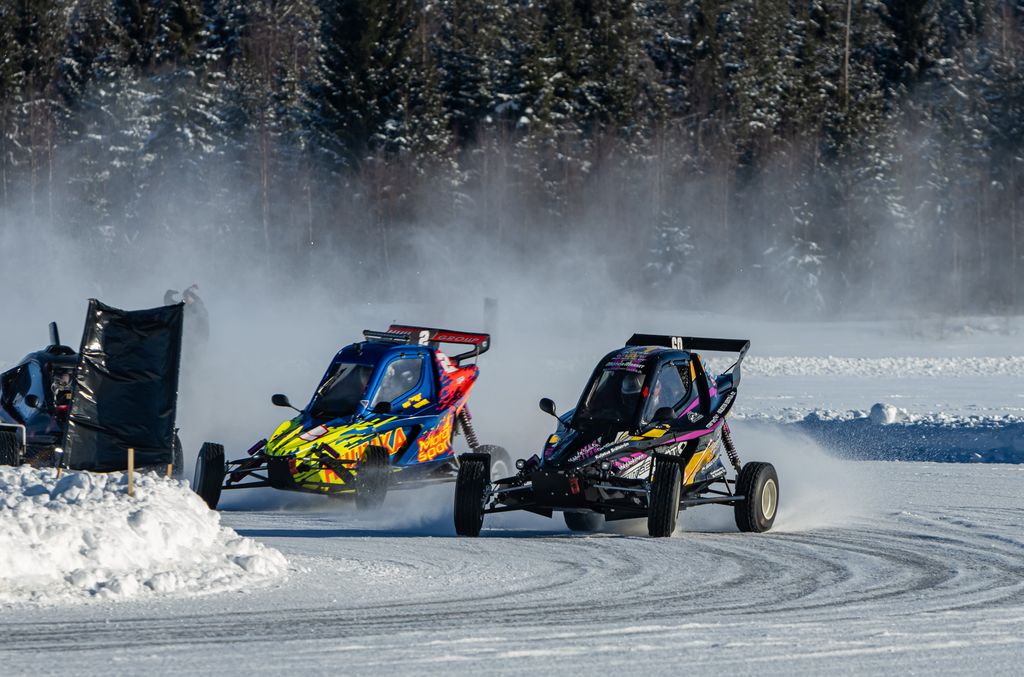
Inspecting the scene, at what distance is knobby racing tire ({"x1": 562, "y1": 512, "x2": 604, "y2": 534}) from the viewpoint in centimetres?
1401

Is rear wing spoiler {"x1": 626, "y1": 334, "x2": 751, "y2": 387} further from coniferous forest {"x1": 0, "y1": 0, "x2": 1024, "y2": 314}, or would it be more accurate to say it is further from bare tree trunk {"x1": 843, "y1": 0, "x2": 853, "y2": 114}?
bare tree trunk {"x1": 843, "y1": 0, "x2": 853, "y2": 114}

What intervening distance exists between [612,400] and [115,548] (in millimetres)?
5481

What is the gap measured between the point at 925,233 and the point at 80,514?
64872mm

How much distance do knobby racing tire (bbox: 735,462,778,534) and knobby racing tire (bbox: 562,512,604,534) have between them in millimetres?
1375

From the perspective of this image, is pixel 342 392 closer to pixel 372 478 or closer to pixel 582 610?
pixel 372 478

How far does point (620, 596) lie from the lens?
988 centimetres

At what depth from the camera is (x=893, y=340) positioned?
5006cm

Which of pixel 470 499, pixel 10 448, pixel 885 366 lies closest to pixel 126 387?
pixel 10 448

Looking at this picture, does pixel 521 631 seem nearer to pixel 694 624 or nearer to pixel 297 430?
pixel 694 624

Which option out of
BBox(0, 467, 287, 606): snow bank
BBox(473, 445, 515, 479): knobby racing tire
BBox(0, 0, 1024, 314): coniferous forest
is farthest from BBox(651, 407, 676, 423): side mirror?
BBox(0, 0, 1024, 314): coniferous forest

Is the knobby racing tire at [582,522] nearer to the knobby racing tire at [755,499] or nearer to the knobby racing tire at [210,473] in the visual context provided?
the knobby racing tire at [755,499]

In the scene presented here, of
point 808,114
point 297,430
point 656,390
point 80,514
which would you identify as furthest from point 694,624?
point 808,114

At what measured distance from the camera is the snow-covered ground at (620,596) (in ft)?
26.0

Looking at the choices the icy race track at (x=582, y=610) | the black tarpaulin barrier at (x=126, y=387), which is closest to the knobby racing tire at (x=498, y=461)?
the icy race track at (x=582, y=610)
